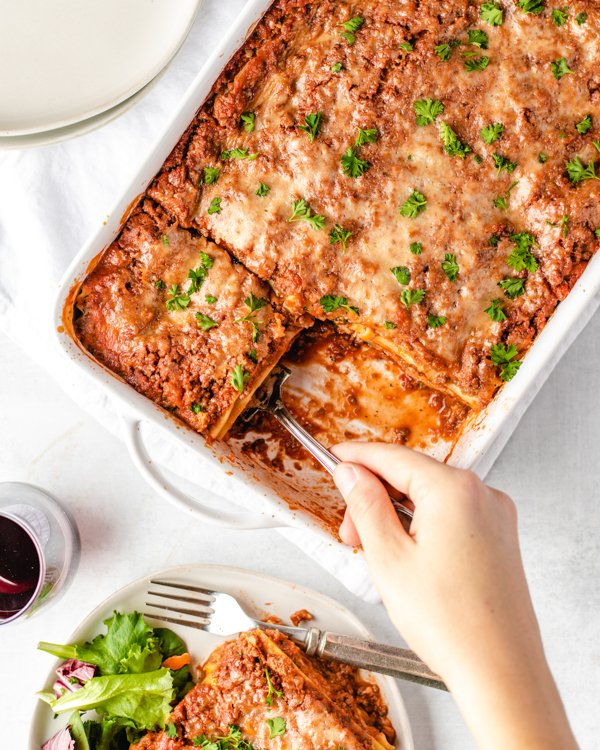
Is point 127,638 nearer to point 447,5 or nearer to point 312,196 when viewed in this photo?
point 312,196

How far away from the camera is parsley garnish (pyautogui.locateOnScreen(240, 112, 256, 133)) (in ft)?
10.8

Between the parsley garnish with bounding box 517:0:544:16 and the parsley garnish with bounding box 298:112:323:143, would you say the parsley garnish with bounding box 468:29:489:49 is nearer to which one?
the parsley garnish with bounding box 517:0:544:16

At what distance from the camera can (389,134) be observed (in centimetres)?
329

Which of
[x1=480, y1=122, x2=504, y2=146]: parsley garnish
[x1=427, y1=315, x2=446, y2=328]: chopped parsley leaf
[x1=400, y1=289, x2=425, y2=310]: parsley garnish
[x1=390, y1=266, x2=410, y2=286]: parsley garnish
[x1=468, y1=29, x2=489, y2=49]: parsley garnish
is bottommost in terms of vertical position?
[x1=427, y1=315, x2=446, y2=328]: chopped parsley leaf

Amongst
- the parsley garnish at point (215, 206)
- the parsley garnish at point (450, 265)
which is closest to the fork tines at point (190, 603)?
the parsley garnish at point (215, 206)

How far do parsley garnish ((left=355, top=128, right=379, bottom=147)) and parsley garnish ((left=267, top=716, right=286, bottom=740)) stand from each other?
8.42 ft

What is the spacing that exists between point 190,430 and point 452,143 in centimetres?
158

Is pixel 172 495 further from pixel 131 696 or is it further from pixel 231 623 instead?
pixel 131 696

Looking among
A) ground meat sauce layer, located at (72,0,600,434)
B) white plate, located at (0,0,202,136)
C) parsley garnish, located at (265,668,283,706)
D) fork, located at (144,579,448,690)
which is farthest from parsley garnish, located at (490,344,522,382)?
white plate, located at (0,0,202,136)

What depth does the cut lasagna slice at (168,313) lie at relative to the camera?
130 inches

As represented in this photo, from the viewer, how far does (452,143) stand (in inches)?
129

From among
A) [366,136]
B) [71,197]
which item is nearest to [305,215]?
[366,136]

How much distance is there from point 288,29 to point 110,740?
335cm

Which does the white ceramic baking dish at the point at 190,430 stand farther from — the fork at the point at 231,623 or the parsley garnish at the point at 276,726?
the parsley garnish at the point at 276,726
